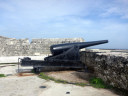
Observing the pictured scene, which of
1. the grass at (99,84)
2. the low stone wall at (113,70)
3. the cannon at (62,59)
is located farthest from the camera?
the cannon at (62,59)

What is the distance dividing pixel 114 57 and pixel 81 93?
1.54 m

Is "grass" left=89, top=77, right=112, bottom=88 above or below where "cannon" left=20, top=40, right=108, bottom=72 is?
below

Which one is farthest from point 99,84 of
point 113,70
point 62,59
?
point 62,59

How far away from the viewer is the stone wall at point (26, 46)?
16172 mm

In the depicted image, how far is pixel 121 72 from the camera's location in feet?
12.2

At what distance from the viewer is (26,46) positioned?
16.6m

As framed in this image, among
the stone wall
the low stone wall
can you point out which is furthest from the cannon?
the stone wall

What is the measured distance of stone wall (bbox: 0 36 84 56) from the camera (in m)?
16.2

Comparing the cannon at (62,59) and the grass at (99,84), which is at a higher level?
the cannon at (62,59)

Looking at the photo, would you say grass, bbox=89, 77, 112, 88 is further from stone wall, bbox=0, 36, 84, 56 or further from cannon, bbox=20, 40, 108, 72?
stone wall, bbox=0, 36, 84, 56

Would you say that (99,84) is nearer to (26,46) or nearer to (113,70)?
(113,70)

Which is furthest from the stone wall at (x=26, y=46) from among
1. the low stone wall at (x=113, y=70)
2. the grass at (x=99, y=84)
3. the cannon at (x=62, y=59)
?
the grass at (x=99, y=84)

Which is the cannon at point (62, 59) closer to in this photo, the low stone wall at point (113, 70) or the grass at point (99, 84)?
the low stone wall at point (113, 70)

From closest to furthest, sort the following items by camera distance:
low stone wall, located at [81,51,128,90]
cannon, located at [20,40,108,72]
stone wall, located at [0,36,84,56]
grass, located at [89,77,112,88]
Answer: low stone wall, located at [81,51,128,90]
grass, located at [89,77,112,88]
cannon, located at [20,40,108,72]
stone wall, located at [0,36,84,56]
